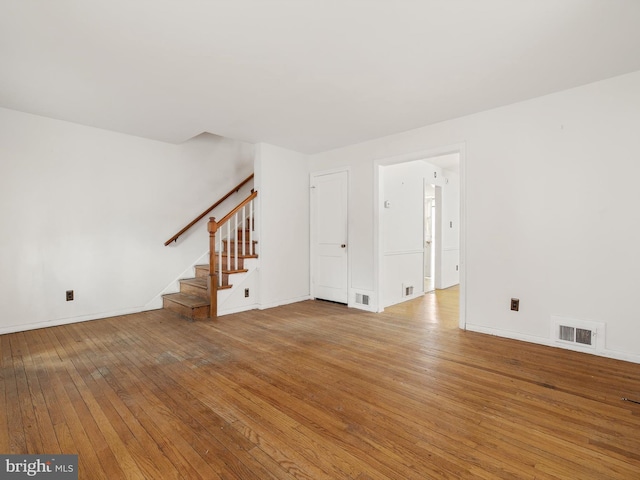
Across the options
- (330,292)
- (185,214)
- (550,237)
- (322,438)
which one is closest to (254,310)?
(330,292)

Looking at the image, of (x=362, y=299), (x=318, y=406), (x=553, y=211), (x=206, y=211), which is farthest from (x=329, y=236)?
(x=318, y=406)

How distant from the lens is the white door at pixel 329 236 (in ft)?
16.1

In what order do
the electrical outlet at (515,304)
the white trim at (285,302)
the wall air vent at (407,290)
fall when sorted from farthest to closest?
the wall air vent at (407,290) < the white trim at (285,302) < the electrical outlet at (515,304)

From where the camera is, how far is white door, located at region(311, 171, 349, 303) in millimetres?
4910

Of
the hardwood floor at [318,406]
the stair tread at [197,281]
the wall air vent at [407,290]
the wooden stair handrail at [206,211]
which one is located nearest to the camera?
the hardwood floor at [318,406]

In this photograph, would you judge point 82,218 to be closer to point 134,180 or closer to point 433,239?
point 134,180

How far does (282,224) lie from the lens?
4.96 meters

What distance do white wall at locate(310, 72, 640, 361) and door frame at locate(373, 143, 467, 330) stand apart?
0.03 m

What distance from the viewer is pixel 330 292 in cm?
510

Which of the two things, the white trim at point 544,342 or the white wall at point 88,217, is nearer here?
the white trim at point 544,342

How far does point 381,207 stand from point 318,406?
3123mm

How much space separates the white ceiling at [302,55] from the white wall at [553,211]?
0.27 meters

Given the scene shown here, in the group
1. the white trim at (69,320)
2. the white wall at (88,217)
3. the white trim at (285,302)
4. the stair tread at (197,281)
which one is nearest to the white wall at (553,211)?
the white trim at (285,302)

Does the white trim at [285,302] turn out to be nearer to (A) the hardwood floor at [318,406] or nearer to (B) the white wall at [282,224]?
(B) the white wall at [282,224]
